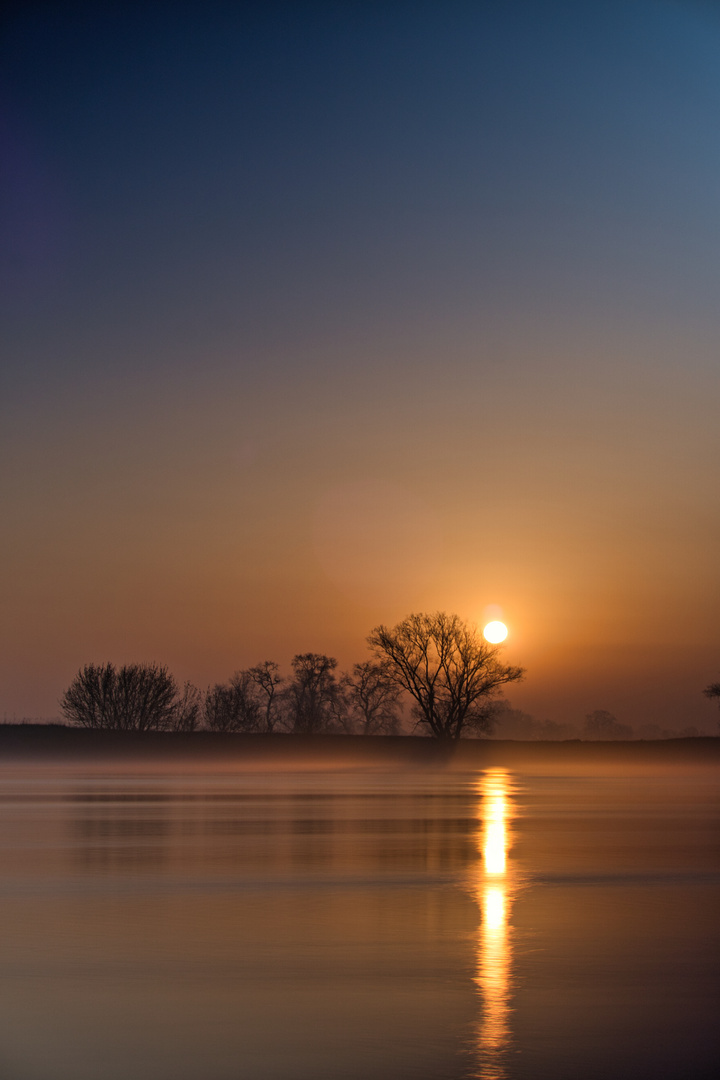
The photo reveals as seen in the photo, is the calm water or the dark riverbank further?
the dark riverbank

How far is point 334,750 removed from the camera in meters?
49.3

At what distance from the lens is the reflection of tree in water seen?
474 centimetres

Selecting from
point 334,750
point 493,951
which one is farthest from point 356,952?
point 334,750

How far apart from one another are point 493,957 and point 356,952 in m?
0.77

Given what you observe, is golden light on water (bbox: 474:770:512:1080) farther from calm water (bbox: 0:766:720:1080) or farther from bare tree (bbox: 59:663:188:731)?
bare tree (bbox: 59:663:188:731)

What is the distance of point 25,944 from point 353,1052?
284 centimetres

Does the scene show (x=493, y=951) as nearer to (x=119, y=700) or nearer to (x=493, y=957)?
(x=493, y=957)

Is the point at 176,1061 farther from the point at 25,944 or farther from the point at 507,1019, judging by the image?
the point at 25,944

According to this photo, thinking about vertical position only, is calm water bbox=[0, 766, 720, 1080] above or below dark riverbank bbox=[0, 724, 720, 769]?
below

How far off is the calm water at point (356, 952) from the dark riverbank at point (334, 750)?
30649 mm

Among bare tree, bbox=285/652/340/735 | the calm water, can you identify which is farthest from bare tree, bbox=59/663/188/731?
the calm water

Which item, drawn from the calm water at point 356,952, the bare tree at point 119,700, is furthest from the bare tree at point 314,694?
the calm water at point 356,952

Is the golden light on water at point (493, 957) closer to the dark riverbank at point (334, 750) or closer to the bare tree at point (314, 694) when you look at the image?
the dark riverbank at point (334, 750)

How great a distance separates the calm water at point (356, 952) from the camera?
15.5ft
